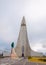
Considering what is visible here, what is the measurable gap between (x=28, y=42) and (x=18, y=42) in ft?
8.58

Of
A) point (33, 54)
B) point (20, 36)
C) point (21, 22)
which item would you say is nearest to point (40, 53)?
point (33, 54)

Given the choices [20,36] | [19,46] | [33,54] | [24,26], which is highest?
[24,26]

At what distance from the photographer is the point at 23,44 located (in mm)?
33125

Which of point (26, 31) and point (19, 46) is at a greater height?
point (26, 31)

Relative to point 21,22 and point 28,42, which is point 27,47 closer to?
point 28,42

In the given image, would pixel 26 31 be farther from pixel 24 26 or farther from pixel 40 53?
pixel 40 53

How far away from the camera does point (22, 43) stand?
3325cm

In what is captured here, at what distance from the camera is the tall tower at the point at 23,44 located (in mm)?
32666

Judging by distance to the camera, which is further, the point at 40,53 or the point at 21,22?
the point at 21,22

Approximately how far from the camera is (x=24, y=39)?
33.3 meters

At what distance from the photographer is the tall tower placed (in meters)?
32.7

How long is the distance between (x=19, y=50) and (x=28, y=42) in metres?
3.20

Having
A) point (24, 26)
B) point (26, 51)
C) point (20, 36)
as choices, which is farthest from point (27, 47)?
point (24, 26)

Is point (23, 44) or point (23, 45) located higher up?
point (23, 44)
